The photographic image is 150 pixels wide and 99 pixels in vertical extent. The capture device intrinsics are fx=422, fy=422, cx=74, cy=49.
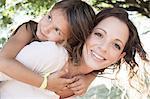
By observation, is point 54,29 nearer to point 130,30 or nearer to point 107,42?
point 107,42

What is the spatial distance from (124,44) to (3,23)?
2221mm

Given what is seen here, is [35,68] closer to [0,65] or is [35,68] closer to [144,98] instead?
[0,65]

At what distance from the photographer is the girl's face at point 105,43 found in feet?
4.84

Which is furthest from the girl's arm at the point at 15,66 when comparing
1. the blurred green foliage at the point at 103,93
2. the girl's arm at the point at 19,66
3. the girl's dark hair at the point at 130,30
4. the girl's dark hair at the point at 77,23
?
the blurred green foliage at the point at 103,93

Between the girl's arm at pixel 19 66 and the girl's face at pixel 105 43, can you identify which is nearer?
the girl's arm at pixel 19 66

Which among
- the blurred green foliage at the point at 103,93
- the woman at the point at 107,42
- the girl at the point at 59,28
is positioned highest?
the girl at the point at 59,28

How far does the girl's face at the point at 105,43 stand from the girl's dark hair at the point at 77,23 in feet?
0.09

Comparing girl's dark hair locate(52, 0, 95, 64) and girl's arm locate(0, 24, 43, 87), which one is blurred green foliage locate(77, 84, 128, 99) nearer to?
girl's dark hair locate(52, 0, 95, 64)

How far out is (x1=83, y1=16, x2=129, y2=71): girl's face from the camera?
1474 mm

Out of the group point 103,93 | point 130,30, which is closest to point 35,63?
point 130,30

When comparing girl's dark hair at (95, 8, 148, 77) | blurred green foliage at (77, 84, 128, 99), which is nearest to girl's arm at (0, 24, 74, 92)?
girl's dark hair at (95, 8, 148, 77)

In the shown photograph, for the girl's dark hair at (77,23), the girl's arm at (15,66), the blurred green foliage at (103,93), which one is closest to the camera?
the girl's arm at (15,66)

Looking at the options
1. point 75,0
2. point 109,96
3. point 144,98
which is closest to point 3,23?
point 109,96

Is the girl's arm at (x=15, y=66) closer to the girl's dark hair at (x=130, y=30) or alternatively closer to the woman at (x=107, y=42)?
the woman at (x=107, y=42)
